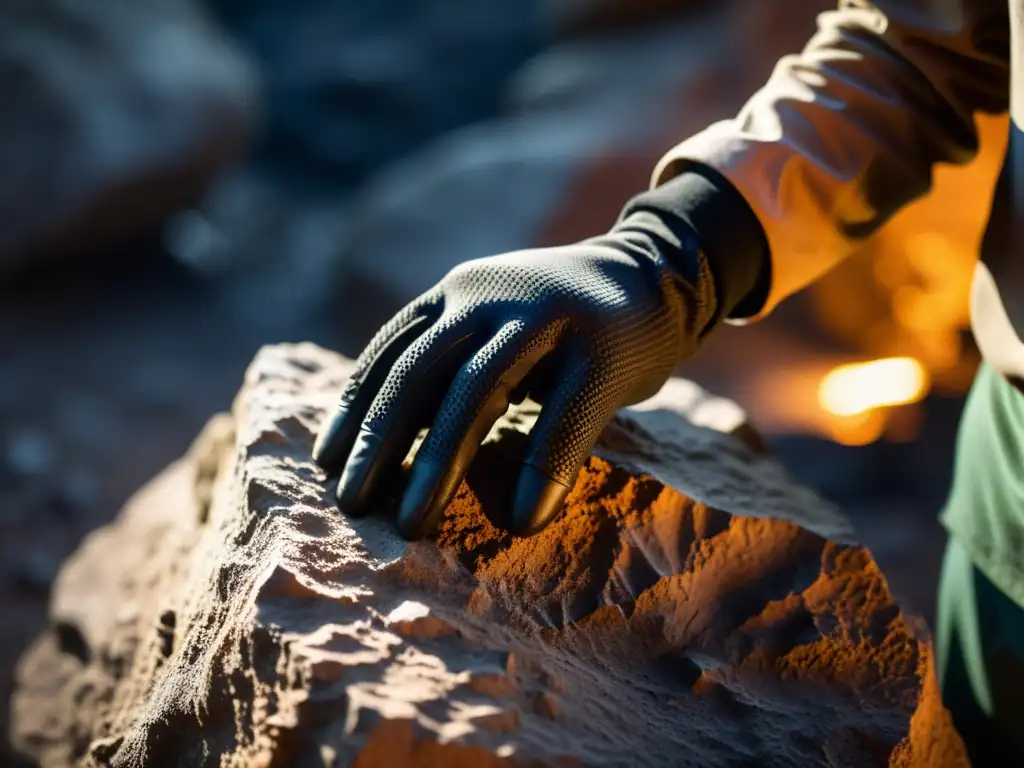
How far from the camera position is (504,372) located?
0.82 meters

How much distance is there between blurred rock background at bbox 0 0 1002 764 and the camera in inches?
99.5

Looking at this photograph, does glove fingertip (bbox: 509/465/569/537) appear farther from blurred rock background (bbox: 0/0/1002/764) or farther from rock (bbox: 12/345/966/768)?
blurred rock background (bbox: 0/0/1002/764)

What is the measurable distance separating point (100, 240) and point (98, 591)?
7.29 ft

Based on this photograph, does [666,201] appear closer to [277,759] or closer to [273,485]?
[273,485]

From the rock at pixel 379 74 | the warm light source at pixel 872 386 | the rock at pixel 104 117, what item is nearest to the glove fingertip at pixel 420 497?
the warm light source at pixel 872 386

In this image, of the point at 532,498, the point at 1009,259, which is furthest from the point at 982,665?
the point at 532,498

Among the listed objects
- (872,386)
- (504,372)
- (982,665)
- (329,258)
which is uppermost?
(329,258)

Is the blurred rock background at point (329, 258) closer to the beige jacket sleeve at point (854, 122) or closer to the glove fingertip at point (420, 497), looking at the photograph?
the beige jacket sleeve at point (854, 122)

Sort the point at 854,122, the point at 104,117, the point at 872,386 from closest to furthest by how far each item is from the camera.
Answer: the point at 854,122, the point at 872,386, the point at 104,117


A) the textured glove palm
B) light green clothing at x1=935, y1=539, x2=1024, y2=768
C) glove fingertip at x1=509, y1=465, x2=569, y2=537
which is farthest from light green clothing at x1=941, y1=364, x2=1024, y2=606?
glove fingertip at x1=509, y1=465, x2=569, y2=537

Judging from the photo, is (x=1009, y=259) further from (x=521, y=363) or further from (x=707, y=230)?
(x=521, y=363)

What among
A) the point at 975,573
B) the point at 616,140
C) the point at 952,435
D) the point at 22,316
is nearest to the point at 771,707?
the point at 975,573

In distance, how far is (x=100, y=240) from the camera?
3.34 meters

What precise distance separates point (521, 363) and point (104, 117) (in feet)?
9.01
